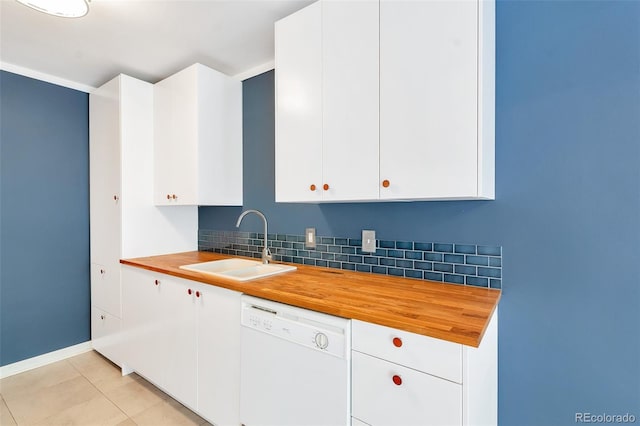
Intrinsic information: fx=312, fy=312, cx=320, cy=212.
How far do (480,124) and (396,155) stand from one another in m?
0.34

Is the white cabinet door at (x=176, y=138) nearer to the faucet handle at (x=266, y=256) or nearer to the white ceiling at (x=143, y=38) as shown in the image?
the white ceiling at (x=143, y=38)

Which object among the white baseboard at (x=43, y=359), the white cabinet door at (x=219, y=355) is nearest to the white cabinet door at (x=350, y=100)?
the white cabinet door at (x=219, y=355)

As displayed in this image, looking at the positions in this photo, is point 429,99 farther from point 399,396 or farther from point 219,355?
point 219,355

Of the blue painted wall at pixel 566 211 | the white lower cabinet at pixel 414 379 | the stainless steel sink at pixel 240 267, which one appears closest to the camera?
the white lower cabinet at pixel 414 379

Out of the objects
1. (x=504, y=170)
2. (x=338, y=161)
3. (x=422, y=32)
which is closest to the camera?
(x=422, y=32)

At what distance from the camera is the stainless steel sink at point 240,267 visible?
198cm

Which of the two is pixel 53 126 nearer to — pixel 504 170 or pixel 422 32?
pixel 422 32

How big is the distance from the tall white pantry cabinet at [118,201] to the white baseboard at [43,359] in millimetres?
132

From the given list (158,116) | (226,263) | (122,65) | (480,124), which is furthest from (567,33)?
(122,65)

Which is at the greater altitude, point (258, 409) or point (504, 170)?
point (504, 170)

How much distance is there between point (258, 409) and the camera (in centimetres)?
145

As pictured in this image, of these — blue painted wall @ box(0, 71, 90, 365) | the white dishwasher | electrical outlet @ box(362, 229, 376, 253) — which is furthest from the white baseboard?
Answer: electrical outlet @ box(362, 229, 376, 253)

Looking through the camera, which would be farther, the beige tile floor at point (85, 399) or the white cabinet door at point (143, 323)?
the white cabinet door at point (143, 323)

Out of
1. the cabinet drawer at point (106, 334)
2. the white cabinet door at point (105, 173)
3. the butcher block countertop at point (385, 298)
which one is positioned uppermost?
the white cabinet door at point (105, 173)
